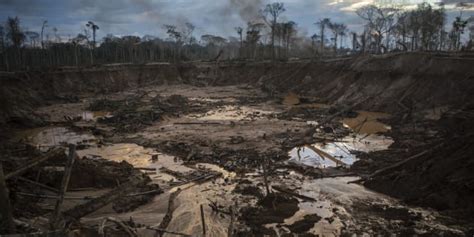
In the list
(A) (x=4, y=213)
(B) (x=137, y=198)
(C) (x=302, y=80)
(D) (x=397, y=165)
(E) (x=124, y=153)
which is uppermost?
(C) (x=302, y=80)

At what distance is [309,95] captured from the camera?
3872 cm

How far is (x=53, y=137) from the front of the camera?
22578 mm

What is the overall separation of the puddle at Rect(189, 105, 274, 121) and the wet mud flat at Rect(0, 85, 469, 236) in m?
0.15

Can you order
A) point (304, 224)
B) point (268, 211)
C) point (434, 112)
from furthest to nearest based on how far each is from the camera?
point (434, 112) → point (268, 211) → point (304, 224)

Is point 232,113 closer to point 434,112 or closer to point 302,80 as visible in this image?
point 434,112

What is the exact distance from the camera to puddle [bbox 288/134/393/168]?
1656cm

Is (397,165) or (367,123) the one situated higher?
(367,123)

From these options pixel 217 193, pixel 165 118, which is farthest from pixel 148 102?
pixel 217 193

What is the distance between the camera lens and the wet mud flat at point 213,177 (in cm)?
985

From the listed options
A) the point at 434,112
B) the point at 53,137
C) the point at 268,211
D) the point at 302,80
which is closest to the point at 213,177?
the point at 268,211

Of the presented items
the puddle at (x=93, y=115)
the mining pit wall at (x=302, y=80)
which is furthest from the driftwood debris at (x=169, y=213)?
the puddle at (x=93, y=115)

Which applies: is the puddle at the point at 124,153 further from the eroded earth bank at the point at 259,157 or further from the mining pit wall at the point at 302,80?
the mining pit wall at the point at 302,80

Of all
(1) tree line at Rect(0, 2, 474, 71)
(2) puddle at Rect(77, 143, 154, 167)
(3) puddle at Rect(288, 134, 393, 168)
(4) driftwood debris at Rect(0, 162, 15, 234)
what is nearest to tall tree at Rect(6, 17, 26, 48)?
(1) tree line at Rect(0, 2, 474, 71)

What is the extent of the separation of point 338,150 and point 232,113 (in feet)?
43.8
